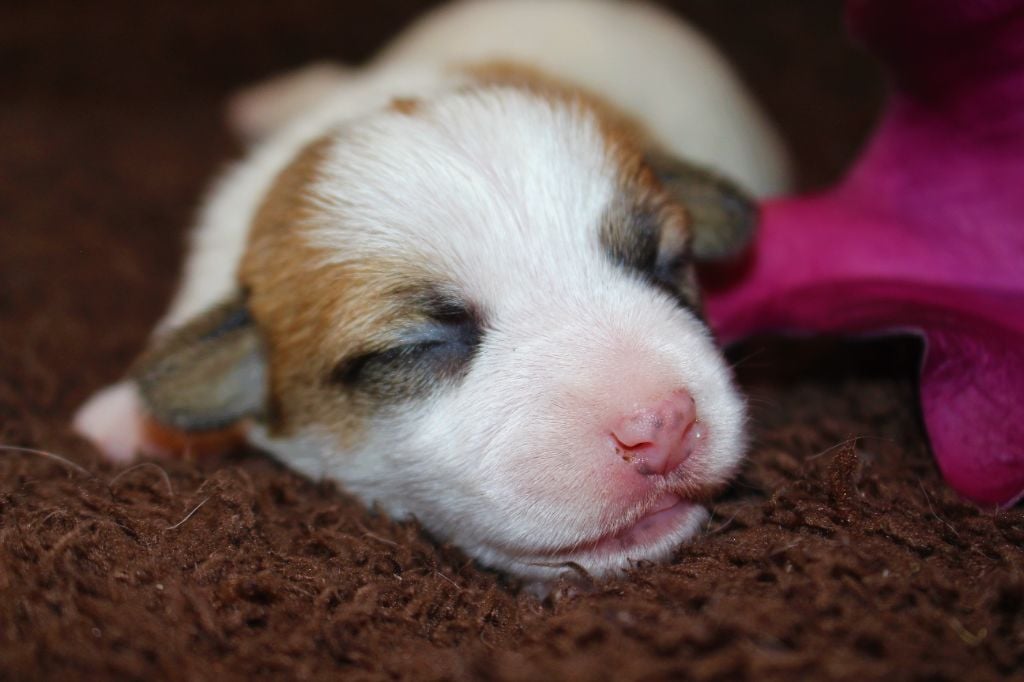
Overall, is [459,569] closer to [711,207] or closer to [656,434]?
[656,434]

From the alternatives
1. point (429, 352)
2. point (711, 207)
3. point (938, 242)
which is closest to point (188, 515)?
point (429, 352)

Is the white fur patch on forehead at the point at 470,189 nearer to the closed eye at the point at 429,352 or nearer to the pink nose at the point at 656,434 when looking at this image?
the closed eye at the point at 429,352

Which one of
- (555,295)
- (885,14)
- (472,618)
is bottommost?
(472,618)

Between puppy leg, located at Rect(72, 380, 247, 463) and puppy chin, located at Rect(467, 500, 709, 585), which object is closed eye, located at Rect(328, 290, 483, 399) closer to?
puppy chin, located at Rect(467, 500, 709, 585)

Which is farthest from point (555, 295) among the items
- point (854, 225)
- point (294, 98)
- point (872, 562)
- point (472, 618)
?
point (294, 98)

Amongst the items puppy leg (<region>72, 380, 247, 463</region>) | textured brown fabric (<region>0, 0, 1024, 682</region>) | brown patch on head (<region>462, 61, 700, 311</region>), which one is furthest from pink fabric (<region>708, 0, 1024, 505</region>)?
puppy leg (<region>72, 380, 247, 463</region>)

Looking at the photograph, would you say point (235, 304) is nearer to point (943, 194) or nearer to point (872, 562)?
point (872, 562)
